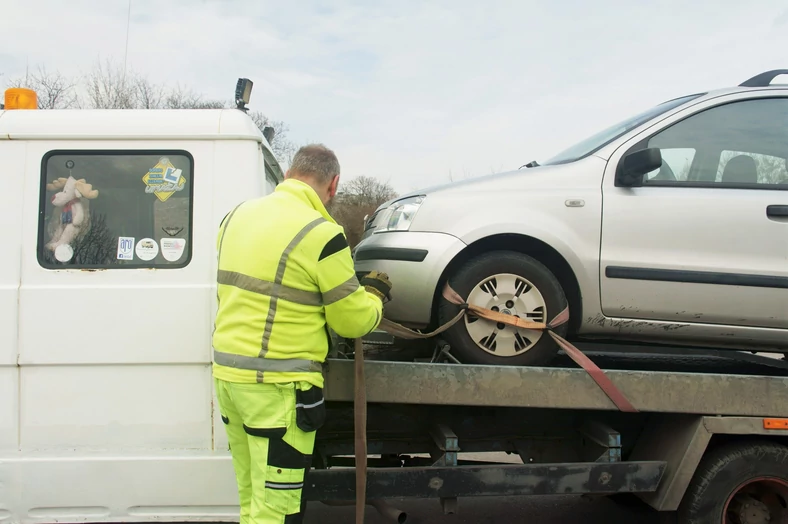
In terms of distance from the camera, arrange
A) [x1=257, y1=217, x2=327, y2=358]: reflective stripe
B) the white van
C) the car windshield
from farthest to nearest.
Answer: the car windshield < the white van < [x1=257, y1=217, x2=327, y2=358]: reflective stripe

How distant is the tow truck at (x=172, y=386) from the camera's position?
2.67 metres

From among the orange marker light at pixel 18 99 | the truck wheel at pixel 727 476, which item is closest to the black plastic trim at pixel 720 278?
the truck wheel at pixel 727 476

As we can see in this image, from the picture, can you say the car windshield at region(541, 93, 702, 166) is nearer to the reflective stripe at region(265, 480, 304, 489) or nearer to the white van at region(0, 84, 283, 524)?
the white van at region(0, 84, 283, 524)

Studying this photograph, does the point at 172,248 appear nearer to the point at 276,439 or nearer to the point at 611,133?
the point at 276,439

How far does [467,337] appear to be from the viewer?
2.92 m

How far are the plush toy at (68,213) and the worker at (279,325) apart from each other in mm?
880

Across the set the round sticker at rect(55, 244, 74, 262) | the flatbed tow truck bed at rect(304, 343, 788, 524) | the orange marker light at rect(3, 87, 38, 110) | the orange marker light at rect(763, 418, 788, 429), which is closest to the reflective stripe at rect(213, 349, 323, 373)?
the flatbed tow truck bed at rect(304, 343, 788, 524)

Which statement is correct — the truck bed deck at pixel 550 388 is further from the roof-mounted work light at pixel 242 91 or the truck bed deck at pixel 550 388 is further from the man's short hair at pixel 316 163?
the roof-mounted work light at pixel 242 91

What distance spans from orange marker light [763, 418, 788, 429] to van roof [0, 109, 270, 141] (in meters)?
2.82

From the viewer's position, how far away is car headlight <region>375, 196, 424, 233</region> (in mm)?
3139

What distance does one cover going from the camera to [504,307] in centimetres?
296

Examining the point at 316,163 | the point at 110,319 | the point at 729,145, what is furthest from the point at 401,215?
the point at 729,145

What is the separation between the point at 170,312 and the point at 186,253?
0.28 metres

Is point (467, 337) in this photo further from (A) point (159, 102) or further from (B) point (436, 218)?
(A) point (159, 102)
